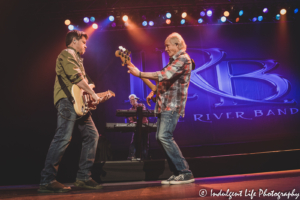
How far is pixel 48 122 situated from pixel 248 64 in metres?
6.93

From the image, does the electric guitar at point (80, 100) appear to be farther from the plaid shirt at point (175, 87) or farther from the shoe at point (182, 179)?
the shoe at point (182, 179)

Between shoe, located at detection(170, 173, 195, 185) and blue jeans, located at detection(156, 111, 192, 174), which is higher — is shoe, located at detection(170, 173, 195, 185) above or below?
below

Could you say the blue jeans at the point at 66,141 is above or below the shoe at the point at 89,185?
above

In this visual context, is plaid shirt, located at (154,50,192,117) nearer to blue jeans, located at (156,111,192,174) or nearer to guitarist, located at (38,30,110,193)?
blue jeans, located at (156,111,192,174)

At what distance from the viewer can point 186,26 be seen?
787 centimetres

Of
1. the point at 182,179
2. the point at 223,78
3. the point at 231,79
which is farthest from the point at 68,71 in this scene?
the point at 231,79

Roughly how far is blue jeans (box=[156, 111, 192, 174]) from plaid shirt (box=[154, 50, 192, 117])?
0.10 m

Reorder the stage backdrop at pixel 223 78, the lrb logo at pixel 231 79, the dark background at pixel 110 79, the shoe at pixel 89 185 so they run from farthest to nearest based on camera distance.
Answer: the lrb logo at pixel 231 79 < the stage backdrop at pixel 223 78 < the dark background at pixel 110 79 < the shoe at pixel 89 185

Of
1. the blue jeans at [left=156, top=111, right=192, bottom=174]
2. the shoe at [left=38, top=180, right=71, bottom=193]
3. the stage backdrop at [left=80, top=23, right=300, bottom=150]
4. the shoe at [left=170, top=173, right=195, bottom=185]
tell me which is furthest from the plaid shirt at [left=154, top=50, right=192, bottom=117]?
the stage backdrop at [left=80, top=23, right=300, bottom=150]

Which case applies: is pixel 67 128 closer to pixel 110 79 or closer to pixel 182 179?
pixel 182 179

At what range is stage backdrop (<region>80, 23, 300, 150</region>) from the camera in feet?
23.9

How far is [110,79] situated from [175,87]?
5.02m

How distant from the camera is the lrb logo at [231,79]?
7508 millimetres

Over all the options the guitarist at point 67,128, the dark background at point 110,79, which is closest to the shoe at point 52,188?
the guitarist at point 67,128
